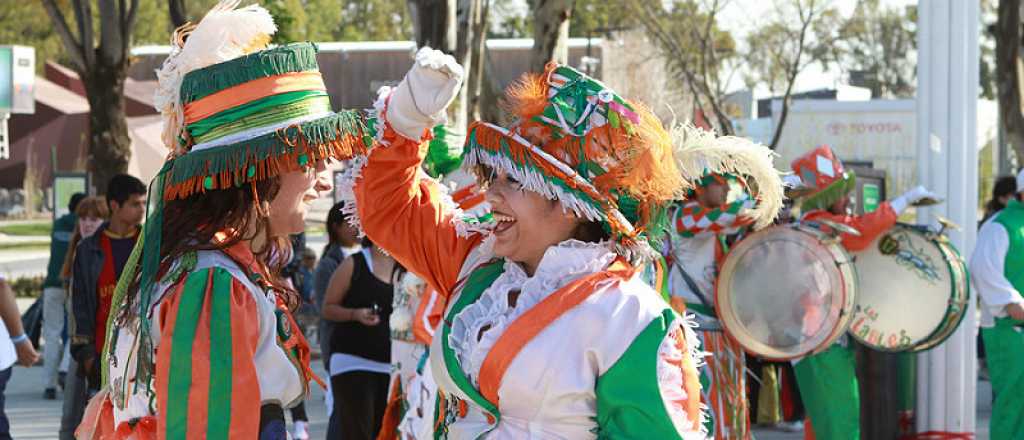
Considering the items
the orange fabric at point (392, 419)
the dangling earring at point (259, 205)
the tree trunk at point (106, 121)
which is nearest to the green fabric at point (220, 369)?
the dangling earring at point (259, 205)

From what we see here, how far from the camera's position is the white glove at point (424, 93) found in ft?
10.2

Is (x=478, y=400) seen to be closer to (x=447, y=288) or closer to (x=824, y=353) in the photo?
(x=447, y=288)

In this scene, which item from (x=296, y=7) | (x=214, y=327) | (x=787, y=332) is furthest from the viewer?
(x=296, y=7)

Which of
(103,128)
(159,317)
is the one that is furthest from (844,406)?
(103,128)

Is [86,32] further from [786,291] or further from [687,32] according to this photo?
[687,32]

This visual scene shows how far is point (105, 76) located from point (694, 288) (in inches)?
327

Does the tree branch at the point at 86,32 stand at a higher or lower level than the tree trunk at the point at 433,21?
higher

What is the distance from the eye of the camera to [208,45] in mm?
3256

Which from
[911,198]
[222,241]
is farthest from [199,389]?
[911,198]

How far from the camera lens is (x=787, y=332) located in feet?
23.9

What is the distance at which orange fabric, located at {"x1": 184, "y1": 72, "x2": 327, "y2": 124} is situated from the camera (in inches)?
127

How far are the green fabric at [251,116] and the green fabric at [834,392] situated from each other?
16.8 ft

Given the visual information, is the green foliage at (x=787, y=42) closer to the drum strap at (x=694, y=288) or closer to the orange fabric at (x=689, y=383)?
the drum strap at (x=694, y=288)

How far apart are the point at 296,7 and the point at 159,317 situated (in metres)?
28.0
